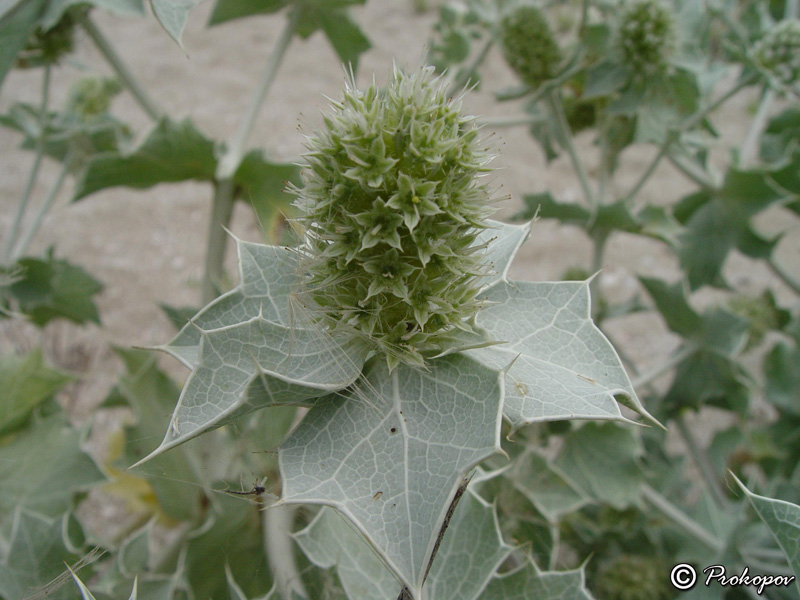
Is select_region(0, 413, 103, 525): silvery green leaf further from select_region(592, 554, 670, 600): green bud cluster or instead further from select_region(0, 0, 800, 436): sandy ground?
select_region(592, 554, 670, 600): green bud cluster

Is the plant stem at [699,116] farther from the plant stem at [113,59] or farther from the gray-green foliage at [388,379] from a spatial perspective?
the plant stem at [113,59]

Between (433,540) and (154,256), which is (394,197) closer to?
(433,540)

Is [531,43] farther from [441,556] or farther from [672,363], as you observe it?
[441,556]

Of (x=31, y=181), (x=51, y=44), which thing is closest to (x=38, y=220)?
(x=31, y=181)

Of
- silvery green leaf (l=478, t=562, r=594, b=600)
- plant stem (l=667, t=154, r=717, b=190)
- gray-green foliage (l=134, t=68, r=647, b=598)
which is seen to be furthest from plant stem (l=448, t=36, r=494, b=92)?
silvery green leaf (l=478, t=562, r=594, b=600)

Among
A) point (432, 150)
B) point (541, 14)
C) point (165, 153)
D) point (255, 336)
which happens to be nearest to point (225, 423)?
point (255, 336)

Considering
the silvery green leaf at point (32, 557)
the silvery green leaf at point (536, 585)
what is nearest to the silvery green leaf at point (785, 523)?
the silvery green leaf at point (536, 585)
